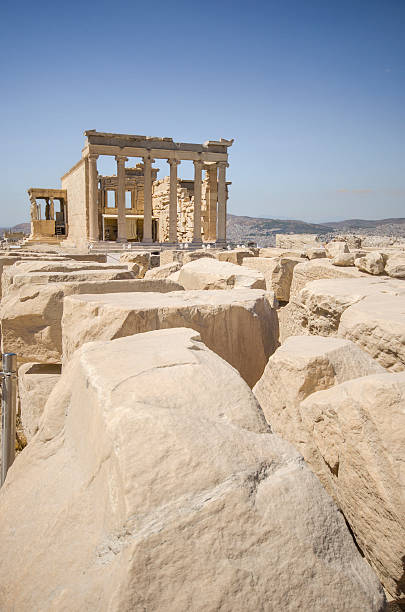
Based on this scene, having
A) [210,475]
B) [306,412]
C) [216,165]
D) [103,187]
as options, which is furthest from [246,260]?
[103,187]

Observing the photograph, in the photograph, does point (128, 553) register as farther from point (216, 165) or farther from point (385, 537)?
point (216, 165)

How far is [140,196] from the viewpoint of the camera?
30359 mm

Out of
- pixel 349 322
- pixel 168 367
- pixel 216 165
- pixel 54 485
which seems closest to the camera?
pixel 54 485

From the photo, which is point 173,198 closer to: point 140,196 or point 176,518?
point 140,196

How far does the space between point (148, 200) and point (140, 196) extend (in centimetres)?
674

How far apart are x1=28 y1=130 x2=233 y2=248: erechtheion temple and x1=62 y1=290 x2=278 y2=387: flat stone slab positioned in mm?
20508

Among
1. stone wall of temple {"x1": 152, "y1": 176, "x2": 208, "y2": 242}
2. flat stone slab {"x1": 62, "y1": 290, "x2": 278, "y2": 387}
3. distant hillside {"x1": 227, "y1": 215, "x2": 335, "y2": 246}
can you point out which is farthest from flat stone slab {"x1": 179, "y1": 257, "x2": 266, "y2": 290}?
distant hillside {"x1": 227, "y1": 215, "x2": 335, "y2": 246}

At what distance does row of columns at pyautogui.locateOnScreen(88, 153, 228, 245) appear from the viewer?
22891 millimetres

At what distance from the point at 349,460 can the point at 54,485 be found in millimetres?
891

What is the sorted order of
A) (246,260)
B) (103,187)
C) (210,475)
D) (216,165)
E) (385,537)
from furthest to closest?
1. (103,187)
2. (216,165)
3. (246,260)
4. (385,537)
5. (210,475)

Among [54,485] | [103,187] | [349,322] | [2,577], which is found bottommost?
[2,577]

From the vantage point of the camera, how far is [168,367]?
4.86 feet

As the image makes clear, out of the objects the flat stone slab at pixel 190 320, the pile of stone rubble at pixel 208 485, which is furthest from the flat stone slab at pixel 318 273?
the pile of stone rubble at pixel 208 485

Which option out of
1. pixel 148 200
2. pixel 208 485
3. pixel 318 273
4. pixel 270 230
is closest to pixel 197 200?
pixel 148 200
